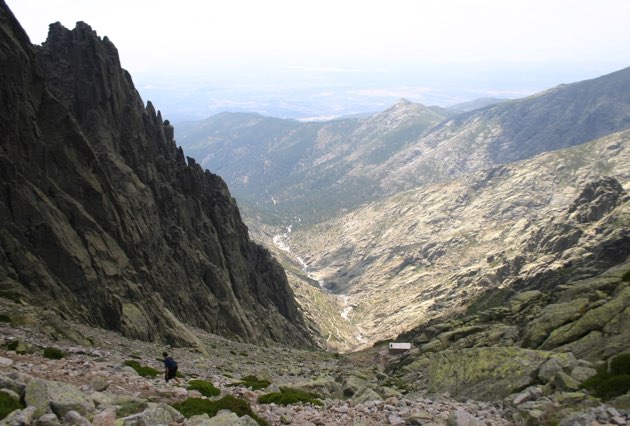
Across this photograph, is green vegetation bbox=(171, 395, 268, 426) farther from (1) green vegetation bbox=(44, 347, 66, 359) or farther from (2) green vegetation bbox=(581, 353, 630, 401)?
(2) green vegetation bbox=(581, 353, 630, 401)

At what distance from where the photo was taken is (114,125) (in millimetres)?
93625

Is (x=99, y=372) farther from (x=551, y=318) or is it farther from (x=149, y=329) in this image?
(x=551, y=318)

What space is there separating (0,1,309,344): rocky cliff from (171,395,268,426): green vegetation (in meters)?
34.5

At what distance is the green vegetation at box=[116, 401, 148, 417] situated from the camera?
21.6 m

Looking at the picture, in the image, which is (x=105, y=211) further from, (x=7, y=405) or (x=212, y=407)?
(x=7, y=405)

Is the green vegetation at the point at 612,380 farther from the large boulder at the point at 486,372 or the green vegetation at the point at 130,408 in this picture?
the green vegetation at the point at 130,408

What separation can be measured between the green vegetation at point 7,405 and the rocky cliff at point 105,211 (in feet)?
120

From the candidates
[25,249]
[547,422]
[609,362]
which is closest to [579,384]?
[609,362]

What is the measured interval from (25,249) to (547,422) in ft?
192

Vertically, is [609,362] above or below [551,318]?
above

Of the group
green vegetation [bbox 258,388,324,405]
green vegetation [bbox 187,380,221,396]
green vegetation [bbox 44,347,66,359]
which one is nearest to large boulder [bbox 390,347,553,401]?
green vegetation [bbox 258,388,324,405]

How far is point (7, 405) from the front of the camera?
18625mm

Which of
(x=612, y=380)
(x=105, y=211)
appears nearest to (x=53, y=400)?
(x=612, y=380)

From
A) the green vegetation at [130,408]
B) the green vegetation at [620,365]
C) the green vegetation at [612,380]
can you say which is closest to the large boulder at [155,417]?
the green vegetation at [130,408]
